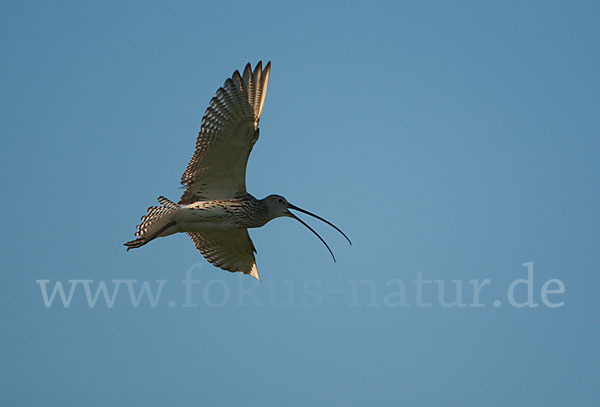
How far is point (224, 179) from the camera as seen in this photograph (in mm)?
14055

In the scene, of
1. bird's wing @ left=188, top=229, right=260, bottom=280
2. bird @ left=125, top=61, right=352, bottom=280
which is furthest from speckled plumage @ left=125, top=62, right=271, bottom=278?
bird's wing @ left=188, top=229, right=260, bottom=280

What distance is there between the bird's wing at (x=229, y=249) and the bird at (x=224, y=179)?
24.3 inches

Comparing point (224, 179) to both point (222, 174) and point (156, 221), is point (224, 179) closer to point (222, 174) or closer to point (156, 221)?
point (222, 174)

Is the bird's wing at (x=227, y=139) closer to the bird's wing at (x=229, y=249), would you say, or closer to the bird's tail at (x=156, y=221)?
the bird's tail at (x=156, y=221)

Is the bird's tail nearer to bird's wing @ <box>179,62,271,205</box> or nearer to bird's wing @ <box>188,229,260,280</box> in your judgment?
bird's wing @ <box>179,62,271,205</box>

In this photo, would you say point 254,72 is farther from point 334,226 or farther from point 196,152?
point 334,226

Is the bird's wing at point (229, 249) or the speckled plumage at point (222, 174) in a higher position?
the speckled plumage at point (222, 174)

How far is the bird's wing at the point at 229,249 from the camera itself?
1503cm

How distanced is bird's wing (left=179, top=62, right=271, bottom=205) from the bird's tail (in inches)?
13.8

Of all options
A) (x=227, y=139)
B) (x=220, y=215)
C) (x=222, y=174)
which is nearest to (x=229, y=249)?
(x=220, y=215)

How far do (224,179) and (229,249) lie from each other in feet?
5.32

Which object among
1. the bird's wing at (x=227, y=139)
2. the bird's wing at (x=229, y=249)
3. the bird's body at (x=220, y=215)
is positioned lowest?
the bird's wing at (x=229, y=249)

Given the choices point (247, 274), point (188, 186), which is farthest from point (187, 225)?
point (247, 274)

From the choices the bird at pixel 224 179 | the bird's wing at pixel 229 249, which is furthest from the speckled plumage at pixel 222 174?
the bird's wing at pixel 229 249
